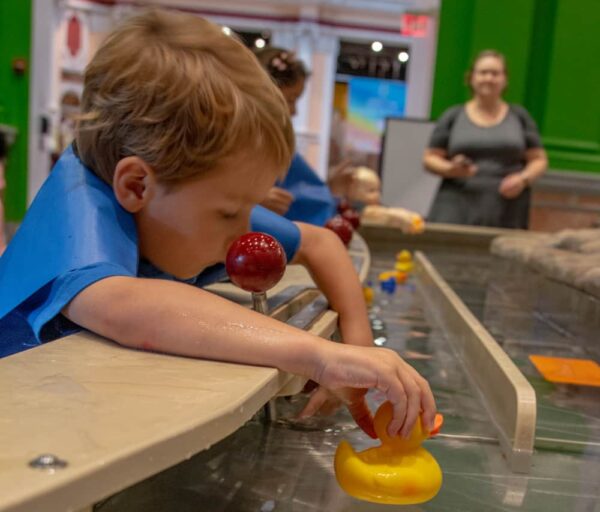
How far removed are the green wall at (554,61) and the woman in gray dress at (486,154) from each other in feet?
3.82

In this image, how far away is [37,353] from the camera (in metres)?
0.44

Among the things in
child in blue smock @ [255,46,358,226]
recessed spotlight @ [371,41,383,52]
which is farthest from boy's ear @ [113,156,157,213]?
recessed spotlight @ [371,41,383,52]

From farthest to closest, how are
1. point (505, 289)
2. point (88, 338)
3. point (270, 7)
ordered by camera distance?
point (270, 7) → point (505, 289) → point (88, 338)

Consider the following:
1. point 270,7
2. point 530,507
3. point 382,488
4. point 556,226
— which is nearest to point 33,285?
point 382,488

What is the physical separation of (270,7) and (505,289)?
7204mm

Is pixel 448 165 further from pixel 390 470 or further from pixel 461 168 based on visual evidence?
pixel 390 470

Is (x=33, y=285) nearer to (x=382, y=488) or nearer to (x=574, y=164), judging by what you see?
(x=382, y=488)

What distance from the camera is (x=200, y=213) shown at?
0.62 meters

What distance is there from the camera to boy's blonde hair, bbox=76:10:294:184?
23.6 inches

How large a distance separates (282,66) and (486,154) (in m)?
1.01

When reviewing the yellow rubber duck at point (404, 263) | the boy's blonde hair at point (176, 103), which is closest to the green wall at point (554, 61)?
the yellow rubber duck at point (404, 263)

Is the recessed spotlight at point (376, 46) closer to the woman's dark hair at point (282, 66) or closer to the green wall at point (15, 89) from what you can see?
the green wall at point (15, 89)

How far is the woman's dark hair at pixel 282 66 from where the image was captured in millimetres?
1604

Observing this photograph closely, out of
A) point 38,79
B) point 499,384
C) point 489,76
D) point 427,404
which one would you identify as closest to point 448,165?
point 489,76
